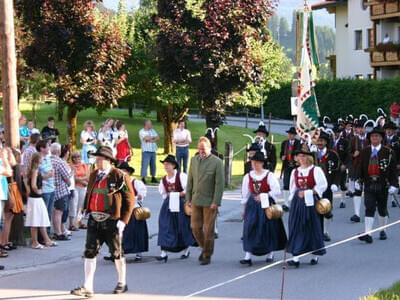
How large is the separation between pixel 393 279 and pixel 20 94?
25.2 metres

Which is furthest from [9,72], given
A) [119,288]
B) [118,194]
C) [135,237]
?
[119,288]

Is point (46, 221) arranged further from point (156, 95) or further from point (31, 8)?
point (156, 95)

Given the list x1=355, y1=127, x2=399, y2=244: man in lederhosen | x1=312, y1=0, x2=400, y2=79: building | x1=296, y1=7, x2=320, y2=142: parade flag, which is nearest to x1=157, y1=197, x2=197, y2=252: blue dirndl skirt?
x1=355, y1=127, x2=399, y2=244: man in lederhosen

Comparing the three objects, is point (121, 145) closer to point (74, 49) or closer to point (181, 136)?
point (181, 136)

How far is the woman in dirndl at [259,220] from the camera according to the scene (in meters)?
12.4

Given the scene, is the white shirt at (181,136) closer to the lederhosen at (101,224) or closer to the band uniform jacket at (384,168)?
the band uniform jacket at (384,168)

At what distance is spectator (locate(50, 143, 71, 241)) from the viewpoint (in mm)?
14352

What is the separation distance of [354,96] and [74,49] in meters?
32.2

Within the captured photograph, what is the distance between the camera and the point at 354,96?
53.9 m

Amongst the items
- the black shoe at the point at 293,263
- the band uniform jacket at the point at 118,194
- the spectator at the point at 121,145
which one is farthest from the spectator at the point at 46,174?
the spectator at the point at 121,145

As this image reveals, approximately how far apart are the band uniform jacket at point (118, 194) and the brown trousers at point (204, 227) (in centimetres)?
238

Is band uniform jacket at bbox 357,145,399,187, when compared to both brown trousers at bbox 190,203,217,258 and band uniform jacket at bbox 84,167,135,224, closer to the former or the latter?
brown trousers at bbox 190,203,217,258

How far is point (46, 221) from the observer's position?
1352 centimetres

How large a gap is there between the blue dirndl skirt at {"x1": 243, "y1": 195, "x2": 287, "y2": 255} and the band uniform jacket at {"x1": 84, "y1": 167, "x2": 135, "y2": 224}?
8.43ft
